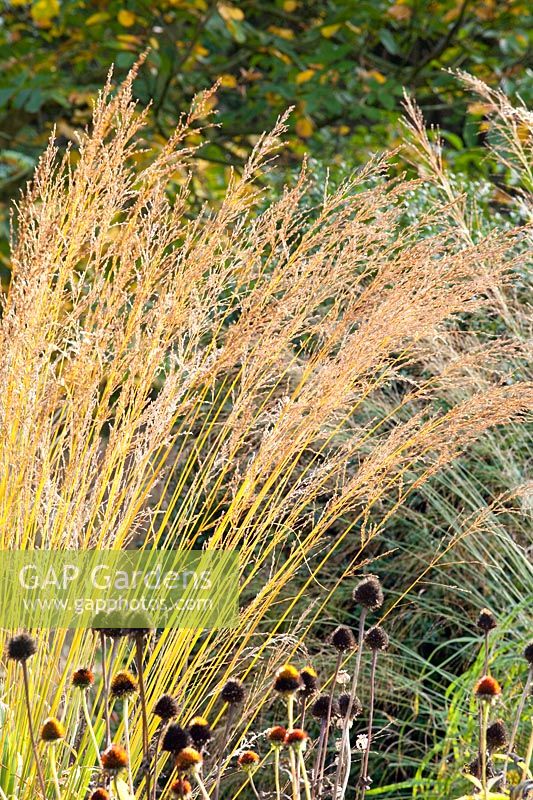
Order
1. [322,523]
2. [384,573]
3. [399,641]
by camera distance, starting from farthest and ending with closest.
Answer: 1. [384,573]
2. [399,641]
3. [322,523]

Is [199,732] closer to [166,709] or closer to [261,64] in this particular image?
[166,709]

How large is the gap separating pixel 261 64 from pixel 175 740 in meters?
4.41

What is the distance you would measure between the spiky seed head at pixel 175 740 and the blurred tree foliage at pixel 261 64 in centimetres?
343

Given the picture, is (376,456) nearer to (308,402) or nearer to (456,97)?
(308,402)

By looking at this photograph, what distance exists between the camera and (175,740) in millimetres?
1418

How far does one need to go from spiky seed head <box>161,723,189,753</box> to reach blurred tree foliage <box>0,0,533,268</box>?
11.3ft

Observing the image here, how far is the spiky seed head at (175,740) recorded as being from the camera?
1413 mm

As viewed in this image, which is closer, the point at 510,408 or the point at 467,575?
the point at 510,408

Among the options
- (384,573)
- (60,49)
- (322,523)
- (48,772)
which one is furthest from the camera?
(60,49)

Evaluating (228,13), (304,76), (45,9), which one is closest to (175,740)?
(228,13)

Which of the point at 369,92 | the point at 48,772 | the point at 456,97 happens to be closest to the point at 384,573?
the point at 48,772

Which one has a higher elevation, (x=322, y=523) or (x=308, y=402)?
(x=308, y=402)

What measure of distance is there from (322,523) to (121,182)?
Answer: 0.72m

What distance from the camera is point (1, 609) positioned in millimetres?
1952
